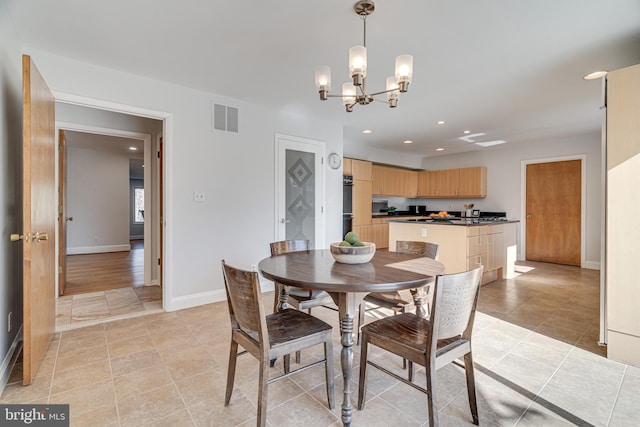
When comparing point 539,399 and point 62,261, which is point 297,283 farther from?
point 62,261

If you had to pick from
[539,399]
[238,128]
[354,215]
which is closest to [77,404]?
[539,399]

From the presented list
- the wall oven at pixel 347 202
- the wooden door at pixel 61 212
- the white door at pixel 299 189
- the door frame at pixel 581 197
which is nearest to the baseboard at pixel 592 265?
the door frame at pixel 581 197

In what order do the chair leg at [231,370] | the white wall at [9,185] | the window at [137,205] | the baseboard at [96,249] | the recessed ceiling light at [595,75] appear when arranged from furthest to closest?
1. the window at [137,205]
2. the baseboard at [96,249]
3. the recessed ceiling light at [595,75]
4. the white wall at [9,185]
5. the chair leg at [231,370]

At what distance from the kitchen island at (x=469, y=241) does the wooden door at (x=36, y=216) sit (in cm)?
424

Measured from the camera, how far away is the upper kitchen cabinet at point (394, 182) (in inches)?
259

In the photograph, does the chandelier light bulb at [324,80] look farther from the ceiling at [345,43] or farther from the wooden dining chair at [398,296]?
the wooden dining chair at [398,296]

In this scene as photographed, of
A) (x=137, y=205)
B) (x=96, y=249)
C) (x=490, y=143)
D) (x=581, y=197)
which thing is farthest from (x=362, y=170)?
(x=137, y=205)

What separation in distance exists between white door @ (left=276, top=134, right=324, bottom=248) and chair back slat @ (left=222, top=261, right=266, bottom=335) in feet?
8.35

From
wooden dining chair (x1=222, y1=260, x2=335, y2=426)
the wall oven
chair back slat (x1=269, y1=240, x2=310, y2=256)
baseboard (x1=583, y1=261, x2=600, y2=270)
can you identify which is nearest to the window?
the wall oven

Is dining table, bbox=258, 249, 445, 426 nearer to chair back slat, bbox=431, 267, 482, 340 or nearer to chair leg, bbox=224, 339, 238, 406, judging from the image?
Result: chair back slat, bbox=431, 267, 482, 340

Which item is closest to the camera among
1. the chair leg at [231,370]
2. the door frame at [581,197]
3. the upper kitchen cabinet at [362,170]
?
the chair leg at [231,370]

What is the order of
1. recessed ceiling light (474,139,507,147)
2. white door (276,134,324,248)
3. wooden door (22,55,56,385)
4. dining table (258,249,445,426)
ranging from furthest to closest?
A: recessed ceiling light (474,139,507,147), white door (276,134,324,248), wooden door (22,55,56,385), dining table (258,249,445,426)

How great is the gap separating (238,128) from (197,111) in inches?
19.5

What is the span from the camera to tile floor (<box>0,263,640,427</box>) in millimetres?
1615
